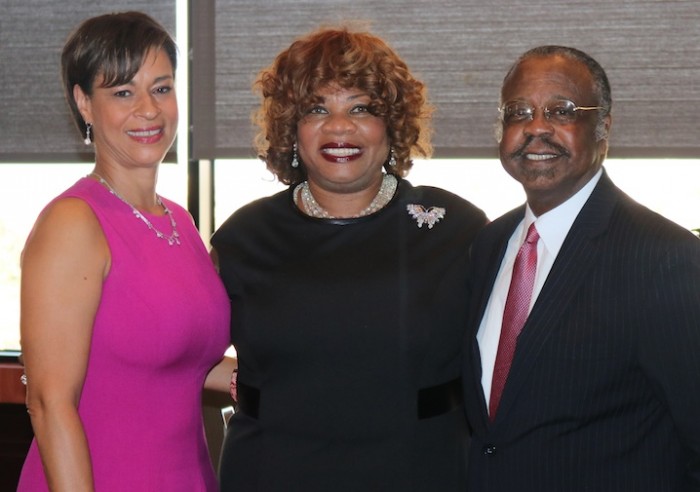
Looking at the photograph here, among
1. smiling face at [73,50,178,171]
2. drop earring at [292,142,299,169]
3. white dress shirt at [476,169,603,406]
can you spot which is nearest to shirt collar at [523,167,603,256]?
white dress shirt at [476,169,603,406]

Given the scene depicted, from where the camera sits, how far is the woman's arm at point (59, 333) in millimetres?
2027

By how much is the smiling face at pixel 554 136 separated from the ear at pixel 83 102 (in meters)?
0.98

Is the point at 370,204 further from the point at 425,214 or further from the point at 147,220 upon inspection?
the point at 147,220

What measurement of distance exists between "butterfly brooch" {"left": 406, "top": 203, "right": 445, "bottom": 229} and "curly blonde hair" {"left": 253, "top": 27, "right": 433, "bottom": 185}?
141mm

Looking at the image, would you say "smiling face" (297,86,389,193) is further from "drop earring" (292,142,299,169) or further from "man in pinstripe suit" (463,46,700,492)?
"man in pinstripe suit" (463,46,700,492)

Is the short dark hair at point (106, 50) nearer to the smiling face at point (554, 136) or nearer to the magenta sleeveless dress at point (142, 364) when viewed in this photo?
the magenta sleeveless dress at point (142, 364)

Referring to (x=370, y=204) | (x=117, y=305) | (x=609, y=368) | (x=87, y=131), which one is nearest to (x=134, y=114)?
(x=87, y=131)

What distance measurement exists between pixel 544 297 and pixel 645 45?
1.98 meters

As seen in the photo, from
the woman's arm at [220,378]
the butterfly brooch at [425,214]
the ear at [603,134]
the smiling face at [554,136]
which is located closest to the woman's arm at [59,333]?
the woman's arm at [220,378]

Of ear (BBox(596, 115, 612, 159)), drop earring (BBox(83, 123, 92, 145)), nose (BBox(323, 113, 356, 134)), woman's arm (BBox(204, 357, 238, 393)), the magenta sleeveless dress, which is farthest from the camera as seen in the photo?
woman's arm (BBox(204, 357, 238, 393))

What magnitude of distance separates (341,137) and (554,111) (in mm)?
624

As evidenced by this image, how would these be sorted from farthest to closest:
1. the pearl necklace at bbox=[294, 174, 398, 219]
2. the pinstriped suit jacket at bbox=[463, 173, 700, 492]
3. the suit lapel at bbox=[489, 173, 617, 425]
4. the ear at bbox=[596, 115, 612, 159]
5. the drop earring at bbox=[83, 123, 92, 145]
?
the pearl necklace at bbox=[294, 174, 398, 219] → the drop earring at bbox=[83, 123, 92, 145] → the ear at bbox=[596, 115, 612, 159] → the suit lapel at bbox=[489, 173, 617, 425] → the pinstriped suit jacket at bbox=[463, 173, 700, 492]

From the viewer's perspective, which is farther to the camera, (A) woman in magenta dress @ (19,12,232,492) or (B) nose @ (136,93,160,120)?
(B) nose @ (136,93,160,120)

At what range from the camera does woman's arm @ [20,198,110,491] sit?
203cm
